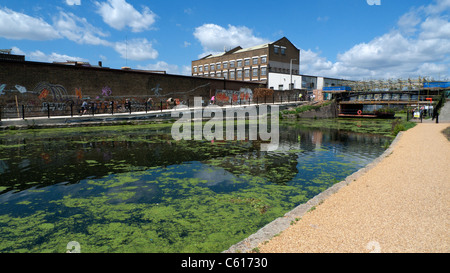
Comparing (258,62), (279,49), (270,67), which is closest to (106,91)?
(270,67)

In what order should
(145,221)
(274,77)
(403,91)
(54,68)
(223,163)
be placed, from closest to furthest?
1. (145,221)
2. (223,163)
3. (54,68)
4. (403,91)
5. (274,77)

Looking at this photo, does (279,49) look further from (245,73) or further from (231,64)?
(231,64)

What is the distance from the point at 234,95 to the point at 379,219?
34.3 m

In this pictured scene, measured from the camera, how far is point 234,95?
37.6m

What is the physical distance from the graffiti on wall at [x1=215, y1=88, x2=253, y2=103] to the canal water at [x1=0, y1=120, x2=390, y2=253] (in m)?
24.6

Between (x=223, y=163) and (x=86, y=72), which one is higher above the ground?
(x=86, y=72)

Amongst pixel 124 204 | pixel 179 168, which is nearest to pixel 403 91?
pixel 179 168

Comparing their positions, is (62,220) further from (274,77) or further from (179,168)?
(274,77)

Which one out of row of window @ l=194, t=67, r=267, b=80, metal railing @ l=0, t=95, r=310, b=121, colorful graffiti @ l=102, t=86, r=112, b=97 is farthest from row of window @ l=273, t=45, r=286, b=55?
colorful graffiti @ l=102, t=86, r=112, b=97

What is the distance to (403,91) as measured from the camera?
35969 millimetres

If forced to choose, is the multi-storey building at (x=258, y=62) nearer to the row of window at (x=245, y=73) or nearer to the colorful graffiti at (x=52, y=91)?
the row of window at (x=245, y=73)

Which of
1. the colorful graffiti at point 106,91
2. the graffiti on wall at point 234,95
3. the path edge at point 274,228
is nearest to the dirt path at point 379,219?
the path edge at point 274,228
